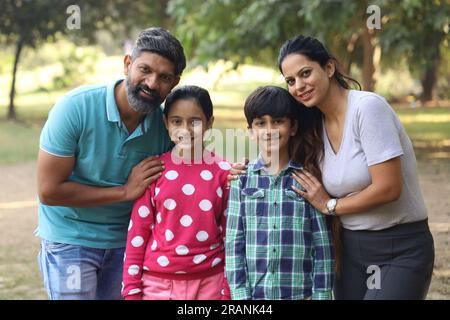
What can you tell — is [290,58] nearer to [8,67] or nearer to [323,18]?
[323,18]

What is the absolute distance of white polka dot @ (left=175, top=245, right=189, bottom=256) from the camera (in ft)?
9.98

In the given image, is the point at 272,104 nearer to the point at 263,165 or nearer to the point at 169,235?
the point at 263,165

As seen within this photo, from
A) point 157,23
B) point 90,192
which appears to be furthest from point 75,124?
point 157,23

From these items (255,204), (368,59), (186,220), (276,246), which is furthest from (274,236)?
(368,59)

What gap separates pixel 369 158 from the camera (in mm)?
2854

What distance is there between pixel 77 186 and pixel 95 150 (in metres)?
0.18

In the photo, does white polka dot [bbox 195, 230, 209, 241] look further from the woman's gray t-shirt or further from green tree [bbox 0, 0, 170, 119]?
green tree [bbox 0, 0, 170, 119]

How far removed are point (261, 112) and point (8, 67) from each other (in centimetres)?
3223

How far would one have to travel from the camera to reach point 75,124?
317 cm

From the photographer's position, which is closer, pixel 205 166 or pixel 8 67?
pixel 205 166

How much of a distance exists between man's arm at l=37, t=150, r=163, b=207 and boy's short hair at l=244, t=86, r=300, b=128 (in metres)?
0.49

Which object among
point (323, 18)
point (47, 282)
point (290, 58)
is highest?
point (323, 18)

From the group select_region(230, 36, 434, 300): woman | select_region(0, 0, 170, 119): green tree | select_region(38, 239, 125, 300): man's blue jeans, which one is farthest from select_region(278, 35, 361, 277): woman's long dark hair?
select_region(0, 0, 170, 119): green tree

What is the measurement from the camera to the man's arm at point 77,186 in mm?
3162
